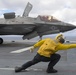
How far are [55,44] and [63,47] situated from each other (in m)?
0.33

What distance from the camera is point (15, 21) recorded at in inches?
873

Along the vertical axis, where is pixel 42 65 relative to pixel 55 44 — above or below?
below

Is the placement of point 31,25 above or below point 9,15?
below

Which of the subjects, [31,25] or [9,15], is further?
[9,15]

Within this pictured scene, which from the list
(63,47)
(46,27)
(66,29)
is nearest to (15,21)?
(46,27)

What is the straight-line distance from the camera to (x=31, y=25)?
2186 centimetres

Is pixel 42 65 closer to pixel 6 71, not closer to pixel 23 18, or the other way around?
pixel 6 71

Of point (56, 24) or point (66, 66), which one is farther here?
point (56, 24)

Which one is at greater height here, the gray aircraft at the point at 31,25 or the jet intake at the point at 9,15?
the jet intake at the point at 9,15

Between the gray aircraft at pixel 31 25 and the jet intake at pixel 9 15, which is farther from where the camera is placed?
the jet intake at pixel 9 15

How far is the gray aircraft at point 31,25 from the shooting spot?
21.9 meters

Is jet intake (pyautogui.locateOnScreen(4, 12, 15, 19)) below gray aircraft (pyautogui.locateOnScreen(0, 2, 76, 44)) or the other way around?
the other way around

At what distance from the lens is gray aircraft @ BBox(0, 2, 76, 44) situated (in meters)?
21.9

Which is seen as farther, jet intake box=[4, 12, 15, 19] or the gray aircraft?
jet intake box=[4, 12, 15, 19]
